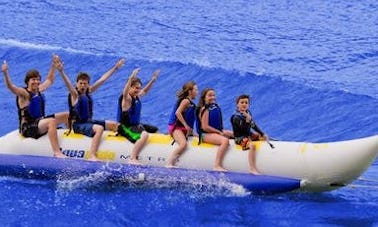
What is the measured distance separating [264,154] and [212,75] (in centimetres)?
445

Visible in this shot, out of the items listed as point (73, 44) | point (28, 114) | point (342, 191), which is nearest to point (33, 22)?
point (73, 44)

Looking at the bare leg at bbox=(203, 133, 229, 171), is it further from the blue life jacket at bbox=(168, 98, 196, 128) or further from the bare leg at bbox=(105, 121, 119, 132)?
the bare leg at bbox=(105, 121, 119, 132)

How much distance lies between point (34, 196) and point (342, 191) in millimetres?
2691

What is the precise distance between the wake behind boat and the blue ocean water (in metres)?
0.24

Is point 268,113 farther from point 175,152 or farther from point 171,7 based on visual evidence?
point 171,7

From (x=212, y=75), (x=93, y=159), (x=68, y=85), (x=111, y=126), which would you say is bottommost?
(x=93, y=159)

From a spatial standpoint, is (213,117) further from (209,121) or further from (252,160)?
(252,160)

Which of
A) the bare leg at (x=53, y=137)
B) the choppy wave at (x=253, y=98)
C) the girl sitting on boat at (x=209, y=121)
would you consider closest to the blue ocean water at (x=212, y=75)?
the choppy wave at (x=253, y=98)

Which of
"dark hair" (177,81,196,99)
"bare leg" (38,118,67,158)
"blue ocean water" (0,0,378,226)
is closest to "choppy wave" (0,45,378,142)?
Result: "blue ocean water" (0,0,378,226)

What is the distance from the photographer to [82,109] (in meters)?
6.91

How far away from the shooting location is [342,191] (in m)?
6.89

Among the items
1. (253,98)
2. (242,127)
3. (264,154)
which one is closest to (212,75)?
(253,98)

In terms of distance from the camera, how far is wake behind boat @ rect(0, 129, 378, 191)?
6.17 metres

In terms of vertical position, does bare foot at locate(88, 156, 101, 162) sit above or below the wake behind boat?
below
